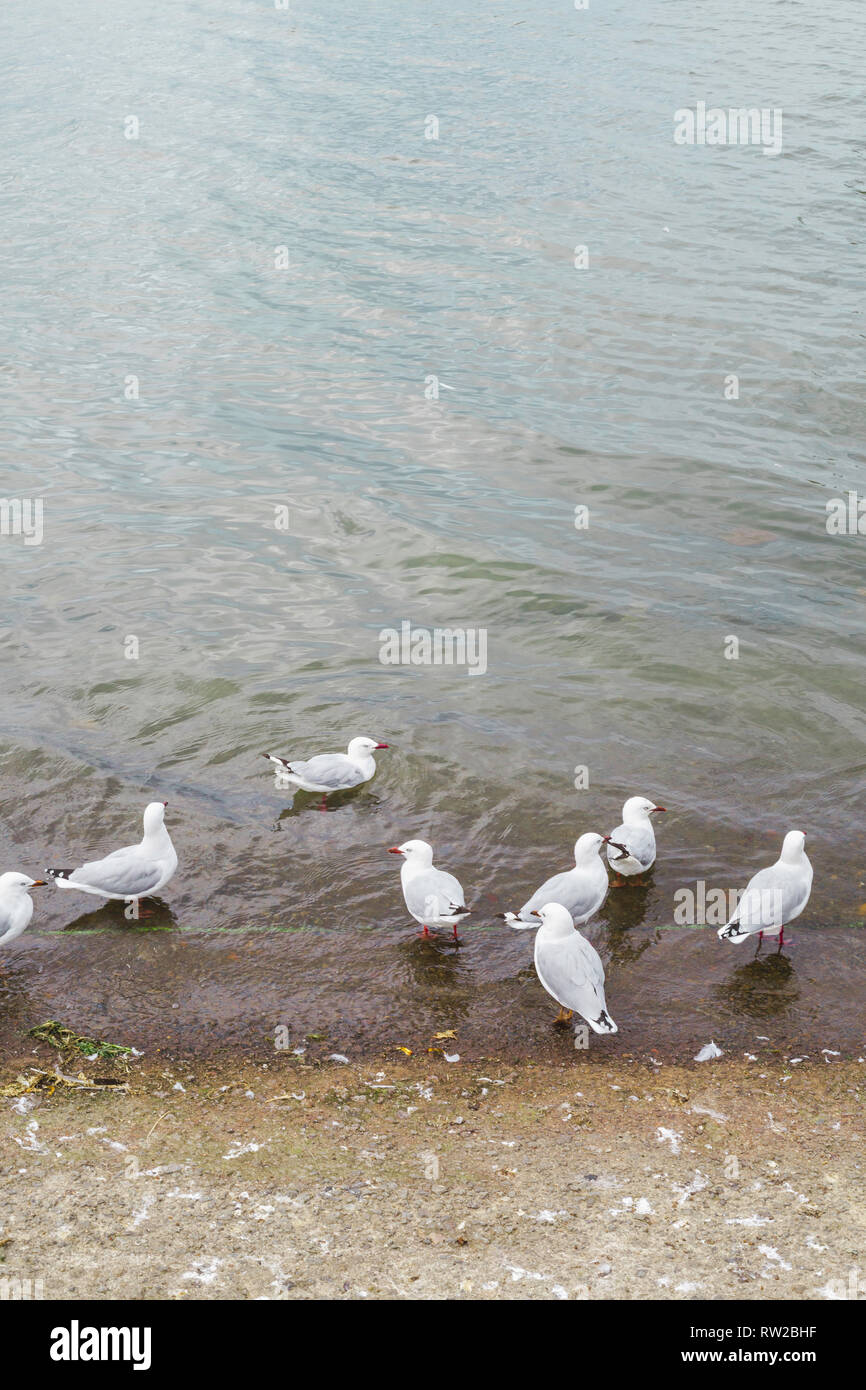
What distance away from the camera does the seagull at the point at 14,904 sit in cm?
814

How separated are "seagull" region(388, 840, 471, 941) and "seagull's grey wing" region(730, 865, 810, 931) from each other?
188 cm

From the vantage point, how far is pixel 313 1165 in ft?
21.2

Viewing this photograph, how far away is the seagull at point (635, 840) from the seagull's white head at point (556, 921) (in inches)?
45.7

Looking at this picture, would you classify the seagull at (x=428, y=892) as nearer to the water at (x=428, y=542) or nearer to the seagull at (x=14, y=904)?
the water at (x=428, y=542)

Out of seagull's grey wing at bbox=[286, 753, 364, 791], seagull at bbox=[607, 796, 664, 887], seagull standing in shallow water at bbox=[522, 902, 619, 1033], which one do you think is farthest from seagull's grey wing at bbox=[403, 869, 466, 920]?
seagull's grey wing at bbox=[286, 753, 364, 791]

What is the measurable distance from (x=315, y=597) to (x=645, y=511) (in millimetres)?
4515

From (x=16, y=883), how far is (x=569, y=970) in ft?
12.1

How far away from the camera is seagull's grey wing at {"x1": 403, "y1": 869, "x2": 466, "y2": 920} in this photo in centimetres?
833

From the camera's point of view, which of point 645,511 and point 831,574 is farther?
point 645,511

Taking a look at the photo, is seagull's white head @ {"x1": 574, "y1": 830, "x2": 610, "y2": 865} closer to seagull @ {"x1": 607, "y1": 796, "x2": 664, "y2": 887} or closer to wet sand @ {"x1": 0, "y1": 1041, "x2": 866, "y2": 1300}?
seagull @ {"x1": 607, "y1": 796, "x2": 664, "y2": 887}

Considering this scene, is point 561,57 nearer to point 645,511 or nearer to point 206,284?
point 206,284

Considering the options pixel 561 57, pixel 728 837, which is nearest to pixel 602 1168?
pixel 728 837

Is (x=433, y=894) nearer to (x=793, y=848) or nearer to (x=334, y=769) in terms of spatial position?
(x=334, y=769)

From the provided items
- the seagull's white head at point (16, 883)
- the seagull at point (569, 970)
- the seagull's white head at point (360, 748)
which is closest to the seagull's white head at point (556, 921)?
the seagull at point (569, 970)
